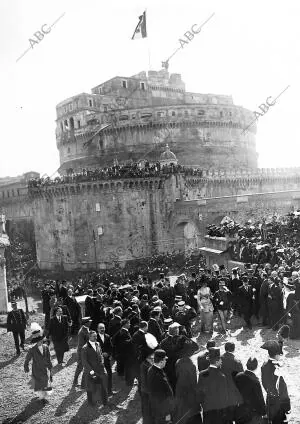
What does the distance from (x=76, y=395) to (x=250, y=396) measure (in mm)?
4408

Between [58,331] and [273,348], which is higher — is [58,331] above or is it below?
below

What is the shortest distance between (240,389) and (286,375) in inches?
116

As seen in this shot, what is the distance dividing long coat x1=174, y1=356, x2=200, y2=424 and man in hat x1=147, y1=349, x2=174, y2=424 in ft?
0.48

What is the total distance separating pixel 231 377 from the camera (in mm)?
6227

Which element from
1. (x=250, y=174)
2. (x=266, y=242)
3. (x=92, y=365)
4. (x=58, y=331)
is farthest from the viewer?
(x=250, y=174)

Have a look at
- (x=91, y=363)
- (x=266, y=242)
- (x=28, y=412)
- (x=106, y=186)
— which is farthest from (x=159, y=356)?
(x=106, y=186)

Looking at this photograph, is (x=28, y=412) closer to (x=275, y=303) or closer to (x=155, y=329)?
(x=155, y=329)

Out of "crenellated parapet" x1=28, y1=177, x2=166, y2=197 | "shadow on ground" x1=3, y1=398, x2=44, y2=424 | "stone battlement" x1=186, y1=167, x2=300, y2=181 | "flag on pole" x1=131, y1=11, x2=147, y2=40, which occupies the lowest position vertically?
"shadow on ground" x1=3, y1=398, x2=44, y2=424

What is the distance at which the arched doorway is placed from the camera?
125ft

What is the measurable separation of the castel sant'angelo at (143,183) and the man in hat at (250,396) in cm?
2848

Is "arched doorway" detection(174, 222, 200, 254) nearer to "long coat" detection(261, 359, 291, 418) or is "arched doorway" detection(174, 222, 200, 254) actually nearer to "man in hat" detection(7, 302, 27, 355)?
"man in hat" detection(7, 302, 27, 355)

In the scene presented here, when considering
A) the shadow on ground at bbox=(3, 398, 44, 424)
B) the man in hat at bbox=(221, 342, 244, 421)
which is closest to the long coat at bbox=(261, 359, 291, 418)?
the man in hat at bbox=(221, 342, 244, 421)

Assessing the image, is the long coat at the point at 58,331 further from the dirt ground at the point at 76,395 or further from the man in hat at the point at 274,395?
the man in hat at the point at 274,395

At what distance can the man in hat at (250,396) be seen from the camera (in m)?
5.87
